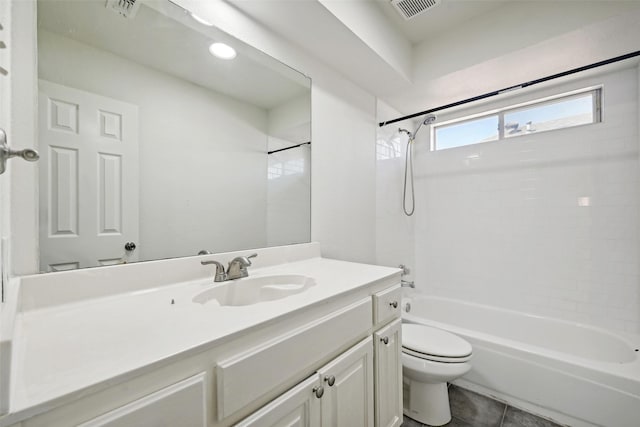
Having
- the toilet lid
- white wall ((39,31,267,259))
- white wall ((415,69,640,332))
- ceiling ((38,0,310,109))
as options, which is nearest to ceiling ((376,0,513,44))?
ceiling ((38,0,310,109))

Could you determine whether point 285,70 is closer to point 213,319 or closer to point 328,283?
point 328,283

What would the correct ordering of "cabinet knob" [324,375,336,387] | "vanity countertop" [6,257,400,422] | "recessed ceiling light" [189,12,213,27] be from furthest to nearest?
"recessed ceiling light" [189,12,213,27] → "cabinet knob" [324,375,336,387] → "vanity countertop" [6,257,400,422]

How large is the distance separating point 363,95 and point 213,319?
197cm

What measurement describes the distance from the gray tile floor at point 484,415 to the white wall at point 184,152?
1.51 meters

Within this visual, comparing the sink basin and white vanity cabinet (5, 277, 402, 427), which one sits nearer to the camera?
white vanity cabinet (5, 277, 402, 427)

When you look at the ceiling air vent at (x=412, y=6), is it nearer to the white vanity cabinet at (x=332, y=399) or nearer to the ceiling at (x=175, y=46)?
the ceiling at (x=175, y=46)

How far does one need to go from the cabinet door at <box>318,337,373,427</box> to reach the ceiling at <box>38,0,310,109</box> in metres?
1.29

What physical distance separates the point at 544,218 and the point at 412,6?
1.90 meters

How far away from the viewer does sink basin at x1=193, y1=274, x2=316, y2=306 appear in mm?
1032

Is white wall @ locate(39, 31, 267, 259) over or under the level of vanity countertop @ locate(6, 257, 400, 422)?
over

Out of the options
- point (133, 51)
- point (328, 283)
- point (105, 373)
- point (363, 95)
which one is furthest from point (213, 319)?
point (363, 95)

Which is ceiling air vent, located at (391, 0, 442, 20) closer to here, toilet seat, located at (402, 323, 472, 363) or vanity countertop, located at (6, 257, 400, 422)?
vanity countertop, located at (6, 257, 400, 422)

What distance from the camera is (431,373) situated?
1.47 m

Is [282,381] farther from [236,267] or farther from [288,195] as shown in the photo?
[288,195]
